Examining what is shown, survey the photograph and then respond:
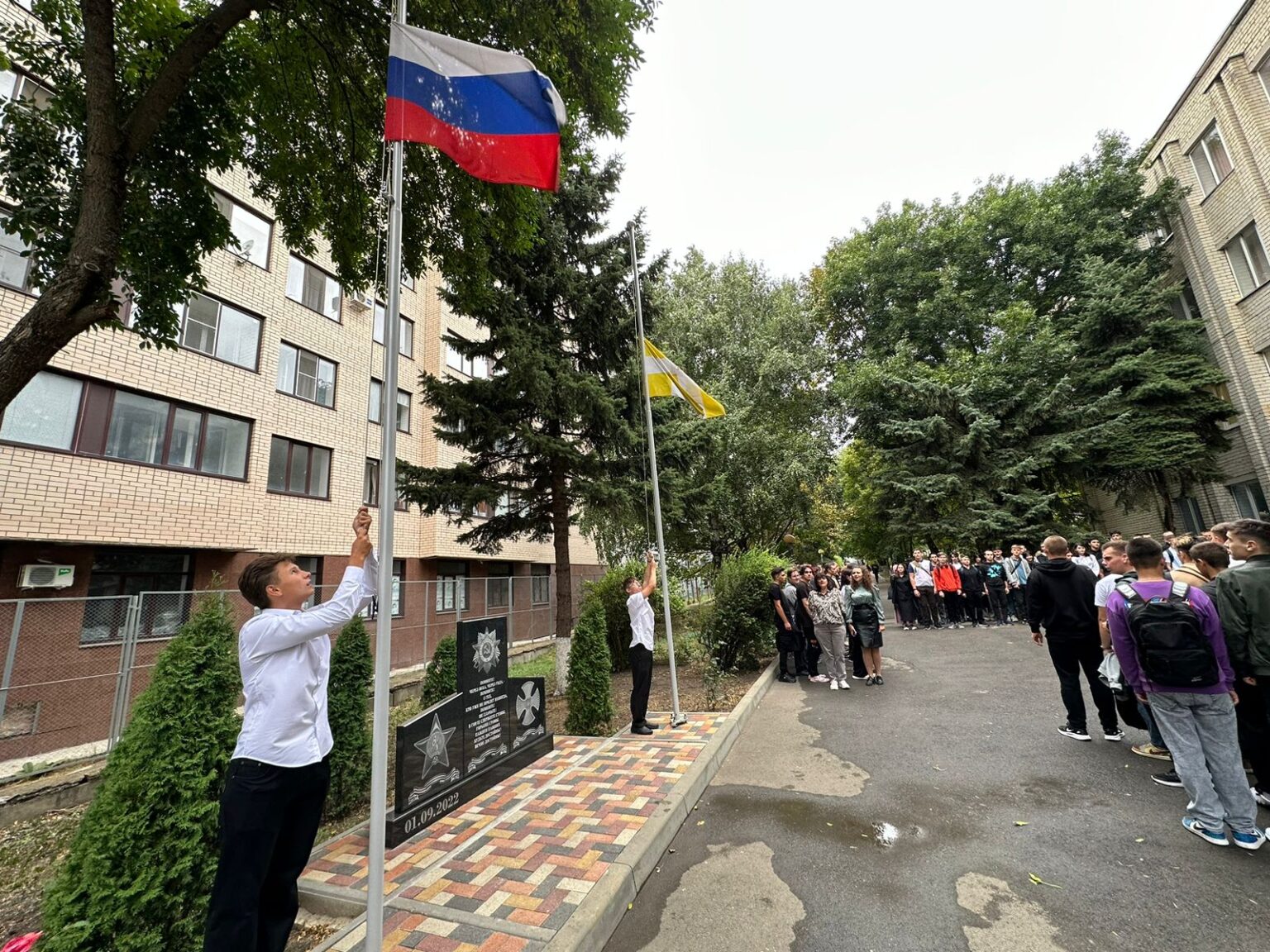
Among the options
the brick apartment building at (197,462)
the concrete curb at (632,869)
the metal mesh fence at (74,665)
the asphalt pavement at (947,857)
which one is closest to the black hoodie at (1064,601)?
the asphalt pavement at (947,857)

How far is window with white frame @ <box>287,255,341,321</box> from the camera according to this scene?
15298mm

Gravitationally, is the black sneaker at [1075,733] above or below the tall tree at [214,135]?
below

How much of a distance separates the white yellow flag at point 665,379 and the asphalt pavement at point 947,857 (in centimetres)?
521

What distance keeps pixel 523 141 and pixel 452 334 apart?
270 inches

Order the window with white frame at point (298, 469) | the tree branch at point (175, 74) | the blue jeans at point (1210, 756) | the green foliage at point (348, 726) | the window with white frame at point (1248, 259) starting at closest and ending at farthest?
the blue jeans at point (1210, 756), the tree branch at point (175, 74), the green foliage at point (348, 726), the window with white frame at point (298, 469), the window with white frame at point (1248, 259)

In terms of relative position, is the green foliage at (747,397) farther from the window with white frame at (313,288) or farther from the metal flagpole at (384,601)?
the metal flagpole at (384,601)

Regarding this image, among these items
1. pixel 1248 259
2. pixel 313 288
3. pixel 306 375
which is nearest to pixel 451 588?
pixel 306 375

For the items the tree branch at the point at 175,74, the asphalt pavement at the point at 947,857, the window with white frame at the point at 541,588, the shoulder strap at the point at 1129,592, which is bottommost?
the asphalt pavement at the point at 947,857

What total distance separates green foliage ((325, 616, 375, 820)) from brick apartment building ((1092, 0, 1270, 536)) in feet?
79.6

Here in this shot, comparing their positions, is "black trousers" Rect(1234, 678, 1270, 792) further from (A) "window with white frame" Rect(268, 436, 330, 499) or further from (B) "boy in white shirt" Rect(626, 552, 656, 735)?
(A) "window with white frame" Rect(268, 436, 330, 499)

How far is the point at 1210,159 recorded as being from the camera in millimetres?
17266

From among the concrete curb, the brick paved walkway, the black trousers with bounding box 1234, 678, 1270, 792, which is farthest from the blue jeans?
the brick paved walkway

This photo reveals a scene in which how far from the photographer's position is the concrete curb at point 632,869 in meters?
2.96

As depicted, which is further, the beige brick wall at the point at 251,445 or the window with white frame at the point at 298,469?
the window with white frame at the point at 298,469
